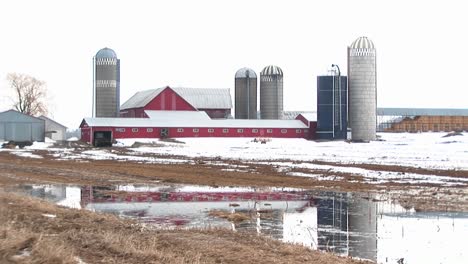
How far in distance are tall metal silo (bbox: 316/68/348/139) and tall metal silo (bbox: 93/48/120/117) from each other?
31.2m

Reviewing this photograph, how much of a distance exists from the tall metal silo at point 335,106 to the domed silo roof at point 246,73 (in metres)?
19.2

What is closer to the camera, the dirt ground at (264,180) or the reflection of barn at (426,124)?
the dirt ground at (264,180)

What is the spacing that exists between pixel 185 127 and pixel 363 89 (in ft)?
83.5

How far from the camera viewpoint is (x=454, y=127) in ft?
441

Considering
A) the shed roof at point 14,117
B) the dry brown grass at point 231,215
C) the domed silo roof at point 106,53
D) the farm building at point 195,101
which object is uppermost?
the domed silo roof at point 106,53

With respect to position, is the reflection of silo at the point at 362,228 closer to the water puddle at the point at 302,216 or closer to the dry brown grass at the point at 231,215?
the water puddle at the point at 302,216

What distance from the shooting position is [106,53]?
314ft

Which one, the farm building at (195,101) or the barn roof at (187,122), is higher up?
the farm building at (195,101)

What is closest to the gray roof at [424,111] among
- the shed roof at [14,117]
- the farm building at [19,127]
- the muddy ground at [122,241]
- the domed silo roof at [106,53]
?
the domed silo roof at [106,53]

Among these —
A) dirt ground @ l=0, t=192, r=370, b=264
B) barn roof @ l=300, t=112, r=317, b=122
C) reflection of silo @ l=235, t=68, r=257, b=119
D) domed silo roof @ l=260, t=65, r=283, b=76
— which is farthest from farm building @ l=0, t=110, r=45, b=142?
dirt ground @ l=0, t=192, r=370, b=264

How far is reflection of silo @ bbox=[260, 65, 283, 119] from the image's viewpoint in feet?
341

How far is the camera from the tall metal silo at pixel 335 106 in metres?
88.9

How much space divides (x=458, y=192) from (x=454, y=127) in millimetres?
118045

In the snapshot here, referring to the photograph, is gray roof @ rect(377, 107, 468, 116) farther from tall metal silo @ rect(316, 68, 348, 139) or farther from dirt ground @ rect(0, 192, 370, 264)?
dirt ground @ rect(0, 192, 370, 264)
